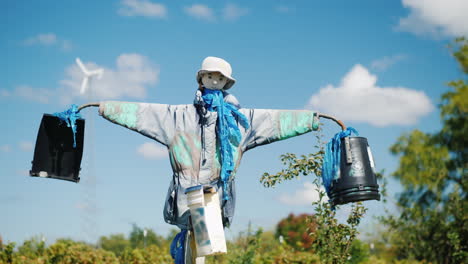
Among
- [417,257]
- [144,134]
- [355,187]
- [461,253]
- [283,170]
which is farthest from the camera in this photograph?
[417,257]

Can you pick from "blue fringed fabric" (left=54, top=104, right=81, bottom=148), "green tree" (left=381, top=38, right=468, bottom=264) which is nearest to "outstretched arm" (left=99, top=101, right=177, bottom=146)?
"blue fringed fabric" (left=54, top=104, right=81, bottom=148)

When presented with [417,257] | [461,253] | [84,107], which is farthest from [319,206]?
[417,257]

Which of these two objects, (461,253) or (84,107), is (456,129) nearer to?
(461,253)

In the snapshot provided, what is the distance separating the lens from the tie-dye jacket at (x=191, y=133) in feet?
11.3

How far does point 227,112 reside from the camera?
140 inches

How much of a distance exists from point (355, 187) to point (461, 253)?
5452mm

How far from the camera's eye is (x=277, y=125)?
3.67 meters

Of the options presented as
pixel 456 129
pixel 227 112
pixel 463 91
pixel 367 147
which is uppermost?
pixel 463 91

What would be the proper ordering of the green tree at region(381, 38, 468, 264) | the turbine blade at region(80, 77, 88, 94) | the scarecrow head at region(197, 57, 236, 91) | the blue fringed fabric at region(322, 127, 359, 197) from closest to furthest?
1. the blue fringed fabric at region(322, 127, 359, 197)
2. the scarecrow head at region(197, 57, 236, 91)
3. the green tree at region(381, 38, 468, 264)
4. the turbine blade at region(80, 77, 88, 94)

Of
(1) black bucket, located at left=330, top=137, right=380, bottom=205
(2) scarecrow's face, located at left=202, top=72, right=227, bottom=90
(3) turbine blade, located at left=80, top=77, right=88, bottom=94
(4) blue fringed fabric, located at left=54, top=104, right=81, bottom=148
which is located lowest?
(1) black bucket, located at left=330, top=137, right=380, bottom=205

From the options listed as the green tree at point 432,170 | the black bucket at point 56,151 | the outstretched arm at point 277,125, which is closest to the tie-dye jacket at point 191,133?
the outstretched arm at point 277,125

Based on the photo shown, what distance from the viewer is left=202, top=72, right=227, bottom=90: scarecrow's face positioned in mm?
3656

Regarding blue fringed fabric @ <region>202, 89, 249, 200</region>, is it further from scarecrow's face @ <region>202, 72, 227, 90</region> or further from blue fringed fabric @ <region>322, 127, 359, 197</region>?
blue fringed fabric @ <region>322, 127, 359, 197</region>

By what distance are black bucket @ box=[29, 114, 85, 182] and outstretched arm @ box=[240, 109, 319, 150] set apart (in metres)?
1.21
